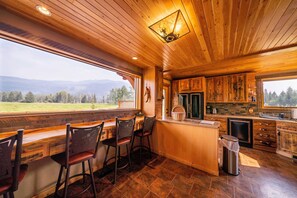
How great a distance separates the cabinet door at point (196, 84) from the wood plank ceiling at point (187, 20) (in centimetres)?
178

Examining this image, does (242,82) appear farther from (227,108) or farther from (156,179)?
(156,179)

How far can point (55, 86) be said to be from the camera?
1847 millimetres

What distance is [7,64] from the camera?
4.68 feet

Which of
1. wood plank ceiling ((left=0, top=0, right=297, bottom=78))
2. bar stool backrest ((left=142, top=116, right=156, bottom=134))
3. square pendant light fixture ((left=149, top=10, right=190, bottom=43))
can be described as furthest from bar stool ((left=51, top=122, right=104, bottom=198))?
square pendant light fixture ((left=149, top=10, right=190, bottom=43))

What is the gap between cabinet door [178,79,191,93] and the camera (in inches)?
168

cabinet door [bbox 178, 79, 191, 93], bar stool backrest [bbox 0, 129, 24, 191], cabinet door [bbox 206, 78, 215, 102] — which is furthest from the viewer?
cabinet door [bbox 178, 79, 191, 93]

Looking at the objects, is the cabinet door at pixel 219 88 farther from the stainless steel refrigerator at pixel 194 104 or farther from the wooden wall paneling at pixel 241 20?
the wooden wall paneling at pixel 241 20

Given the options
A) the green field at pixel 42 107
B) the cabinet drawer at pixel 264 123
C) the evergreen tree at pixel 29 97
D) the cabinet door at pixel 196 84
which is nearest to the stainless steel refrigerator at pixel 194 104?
the cabinet door at pixel 196 84

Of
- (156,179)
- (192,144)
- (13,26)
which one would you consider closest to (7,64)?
(13,26)

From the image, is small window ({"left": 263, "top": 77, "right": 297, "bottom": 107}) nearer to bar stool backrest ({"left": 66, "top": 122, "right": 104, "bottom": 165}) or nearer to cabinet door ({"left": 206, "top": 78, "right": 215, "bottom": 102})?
cabinet door ({"left": 206, "top": 78, "right": 215, "bottom": 102})

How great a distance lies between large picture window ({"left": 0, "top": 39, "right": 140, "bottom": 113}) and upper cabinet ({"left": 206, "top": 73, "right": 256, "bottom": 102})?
360 centimetres

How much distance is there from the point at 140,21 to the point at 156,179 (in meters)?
2.47

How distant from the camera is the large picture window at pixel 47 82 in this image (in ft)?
4.73

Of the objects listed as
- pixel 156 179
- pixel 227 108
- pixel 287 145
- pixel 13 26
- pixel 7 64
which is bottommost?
pixel 156 179
